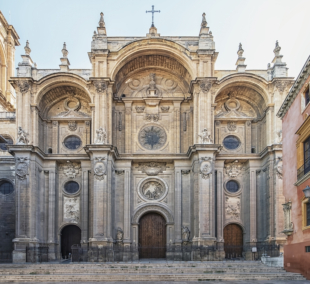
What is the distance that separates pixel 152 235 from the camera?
1272 inches

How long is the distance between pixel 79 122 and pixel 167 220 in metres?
10.7

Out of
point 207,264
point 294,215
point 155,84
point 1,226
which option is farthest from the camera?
point 155,84

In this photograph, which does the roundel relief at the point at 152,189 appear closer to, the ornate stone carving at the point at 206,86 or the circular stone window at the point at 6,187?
the ornate stone carving at the point at 206,86

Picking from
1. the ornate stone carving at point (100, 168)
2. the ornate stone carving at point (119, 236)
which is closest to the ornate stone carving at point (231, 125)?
the ornate stone carving at point (100, 168)

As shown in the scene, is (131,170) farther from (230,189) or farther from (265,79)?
(265,79)

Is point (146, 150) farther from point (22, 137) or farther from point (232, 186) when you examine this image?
point (22, 137)

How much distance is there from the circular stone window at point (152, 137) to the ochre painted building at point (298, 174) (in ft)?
40.0

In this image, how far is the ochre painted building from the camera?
19.3 m

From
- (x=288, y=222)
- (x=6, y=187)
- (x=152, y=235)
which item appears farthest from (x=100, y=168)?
(x=288, y=222)

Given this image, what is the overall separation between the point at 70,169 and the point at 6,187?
5.15 meters

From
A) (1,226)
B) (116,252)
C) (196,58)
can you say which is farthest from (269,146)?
(1,226)

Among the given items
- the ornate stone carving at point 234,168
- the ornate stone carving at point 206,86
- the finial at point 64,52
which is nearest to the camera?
the ornate stone carving at point 206,86

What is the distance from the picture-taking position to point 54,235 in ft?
103

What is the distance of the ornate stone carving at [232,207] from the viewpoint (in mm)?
32250
